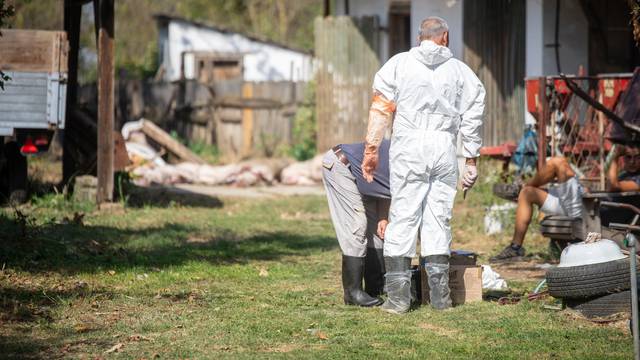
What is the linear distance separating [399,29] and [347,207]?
12.3 metres

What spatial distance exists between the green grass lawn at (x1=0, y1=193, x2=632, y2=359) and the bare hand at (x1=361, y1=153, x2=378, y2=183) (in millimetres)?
948

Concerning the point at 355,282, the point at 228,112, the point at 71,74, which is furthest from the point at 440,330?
the point at 228,112

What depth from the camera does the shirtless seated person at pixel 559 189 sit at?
9.90 metres

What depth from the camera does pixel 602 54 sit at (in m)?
14.4

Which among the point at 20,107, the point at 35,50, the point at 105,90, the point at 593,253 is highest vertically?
the point at 35,50

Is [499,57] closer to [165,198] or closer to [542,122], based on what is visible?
[542,122]

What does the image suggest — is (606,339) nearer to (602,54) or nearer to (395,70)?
(395,70)

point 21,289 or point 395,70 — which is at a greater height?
point 395,70

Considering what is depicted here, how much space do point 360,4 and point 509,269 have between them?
11141 mm

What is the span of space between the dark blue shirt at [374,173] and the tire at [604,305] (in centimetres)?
154

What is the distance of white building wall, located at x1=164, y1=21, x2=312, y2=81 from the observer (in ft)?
101

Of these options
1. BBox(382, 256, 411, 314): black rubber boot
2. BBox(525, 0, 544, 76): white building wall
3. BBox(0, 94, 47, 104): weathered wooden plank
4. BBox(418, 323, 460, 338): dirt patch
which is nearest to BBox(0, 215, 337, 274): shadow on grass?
BBox(0, 94, 47, 104): weathered wooden plank

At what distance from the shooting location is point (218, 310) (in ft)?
25.0

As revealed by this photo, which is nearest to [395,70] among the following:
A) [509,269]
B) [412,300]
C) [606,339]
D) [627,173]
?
[412,300]
